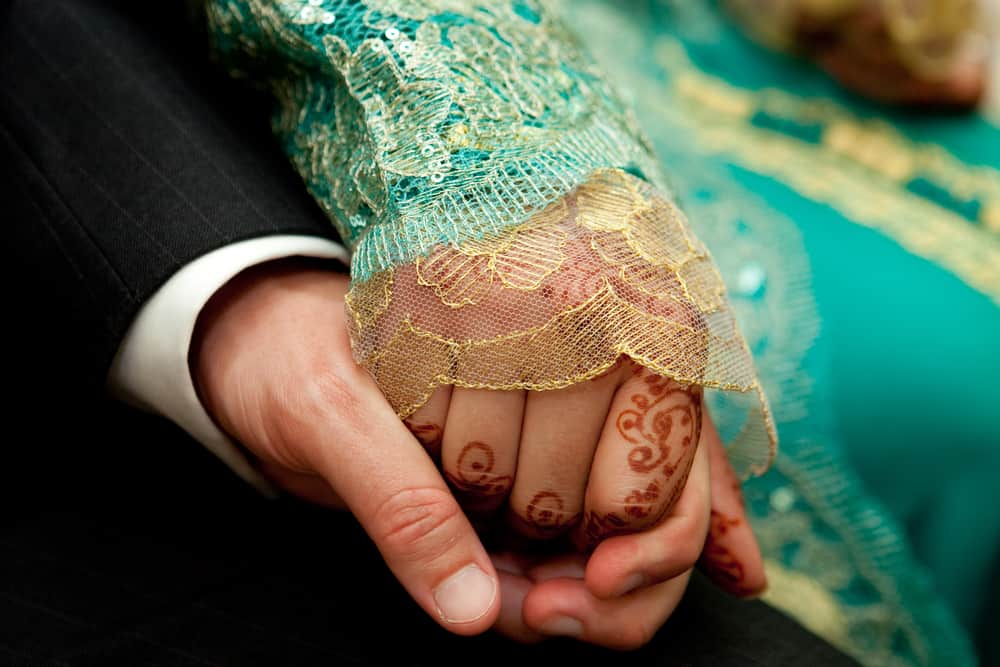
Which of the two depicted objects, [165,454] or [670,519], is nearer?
[670,519]

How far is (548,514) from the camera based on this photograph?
1.64 ft

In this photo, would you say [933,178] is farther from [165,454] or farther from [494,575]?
[165,454]

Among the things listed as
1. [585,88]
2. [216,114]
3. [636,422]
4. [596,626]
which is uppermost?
[216,114]

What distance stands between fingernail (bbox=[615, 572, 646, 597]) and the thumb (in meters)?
0.08

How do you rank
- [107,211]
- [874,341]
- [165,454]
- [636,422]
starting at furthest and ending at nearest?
[874,341]
[165,454]
[107,211]
[636,422]

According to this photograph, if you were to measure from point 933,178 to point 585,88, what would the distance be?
0.69m

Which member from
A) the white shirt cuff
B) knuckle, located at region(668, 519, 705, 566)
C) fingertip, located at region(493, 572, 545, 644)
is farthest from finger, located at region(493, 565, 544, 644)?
the white shirt cuff

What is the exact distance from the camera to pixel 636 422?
0.47 meters

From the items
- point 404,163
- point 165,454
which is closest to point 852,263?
point 404,163

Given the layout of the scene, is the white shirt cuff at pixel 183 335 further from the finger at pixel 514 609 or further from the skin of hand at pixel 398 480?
the finger at pixel 514 609

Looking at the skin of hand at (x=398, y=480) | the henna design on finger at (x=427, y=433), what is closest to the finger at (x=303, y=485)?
the skin of hand at (x=398, y=480)

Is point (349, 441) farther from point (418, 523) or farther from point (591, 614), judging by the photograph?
point (591, 614)

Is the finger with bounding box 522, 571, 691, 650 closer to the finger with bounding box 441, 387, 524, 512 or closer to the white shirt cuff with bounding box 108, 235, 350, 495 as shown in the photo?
the finger with bounding box 441, 387, 524, 512

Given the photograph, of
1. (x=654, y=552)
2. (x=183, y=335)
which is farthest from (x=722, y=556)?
(x=183, y=335)
